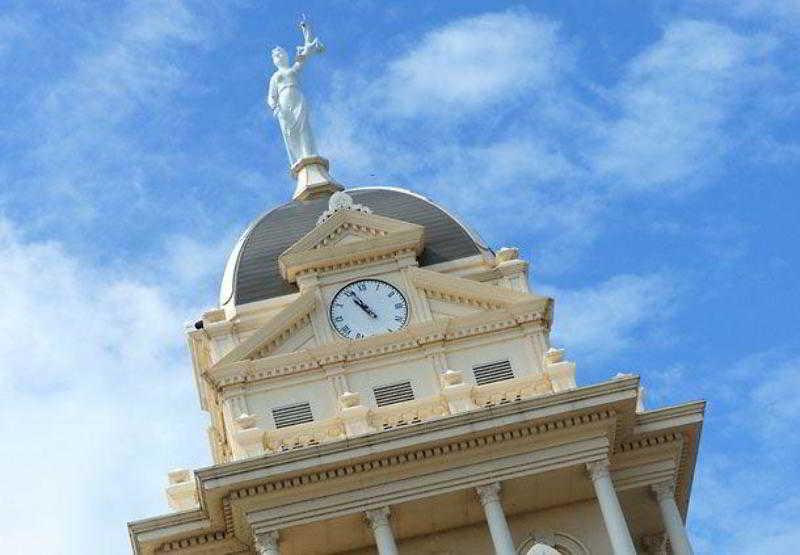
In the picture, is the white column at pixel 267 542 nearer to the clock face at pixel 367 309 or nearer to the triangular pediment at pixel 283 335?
the triangular pediment at pixel 283 335

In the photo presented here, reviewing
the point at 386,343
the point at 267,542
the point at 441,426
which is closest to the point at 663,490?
the point at 441,426

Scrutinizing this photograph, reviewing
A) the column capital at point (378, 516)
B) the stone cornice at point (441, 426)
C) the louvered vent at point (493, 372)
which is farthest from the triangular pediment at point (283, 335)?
the column capital at point (378, 516)

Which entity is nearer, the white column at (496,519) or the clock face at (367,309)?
the white column at (496,519)

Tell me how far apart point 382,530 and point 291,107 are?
658 inches

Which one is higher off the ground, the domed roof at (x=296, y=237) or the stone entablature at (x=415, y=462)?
the domed roof at (x=296, y=237)

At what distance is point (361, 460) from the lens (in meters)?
48.3

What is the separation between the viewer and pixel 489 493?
48625 mm

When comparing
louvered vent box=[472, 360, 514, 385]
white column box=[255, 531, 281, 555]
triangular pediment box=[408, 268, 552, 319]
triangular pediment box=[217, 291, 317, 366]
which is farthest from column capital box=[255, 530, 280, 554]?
triangular pediment box=[408, 268, 552, 319]

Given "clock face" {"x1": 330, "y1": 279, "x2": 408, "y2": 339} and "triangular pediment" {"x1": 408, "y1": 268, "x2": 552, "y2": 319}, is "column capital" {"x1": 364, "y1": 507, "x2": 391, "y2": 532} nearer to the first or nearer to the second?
"clock face" {"x1": 330, "y1": 279, "x2": 408, "y2": 339}

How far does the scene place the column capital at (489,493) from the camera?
48.6m

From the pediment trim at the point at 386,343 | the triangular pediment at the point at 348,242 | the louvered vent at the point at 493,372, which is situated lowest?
the louvered vent at the point at 493,372

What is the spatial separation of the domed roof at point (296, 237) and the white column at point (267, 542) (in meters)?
8.51

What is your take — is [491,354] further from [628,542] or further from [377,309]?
[628,542]

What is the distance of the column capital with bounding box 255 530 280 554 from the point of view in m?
48.1
